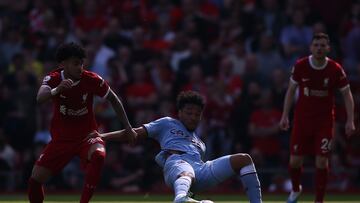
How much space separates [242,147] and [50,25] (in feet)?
15.4

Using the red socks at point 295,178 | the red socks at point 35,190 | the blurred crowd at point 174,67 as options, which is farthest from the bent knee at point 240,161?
the blurred crowd at point 174,67

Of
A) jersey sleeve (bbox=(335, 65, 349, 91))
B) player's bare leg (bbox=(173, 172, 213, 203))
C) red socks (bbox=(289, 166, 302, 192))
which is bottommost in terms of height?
red socks (bbox=(289, 166, 302, 192))

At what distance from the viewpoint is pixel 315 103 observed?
13.7 meters

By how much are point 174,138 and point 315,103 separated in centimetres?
293

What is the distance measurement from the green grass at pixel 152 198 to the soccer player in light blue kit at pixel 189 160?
11.6 ft

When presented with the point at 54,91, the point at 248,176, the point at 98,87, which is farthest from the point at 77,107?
the point at 248,176

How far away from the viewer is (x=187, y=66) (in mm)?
19500

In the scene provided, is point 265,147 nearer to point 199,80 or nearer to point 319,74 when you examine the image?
point 199,80

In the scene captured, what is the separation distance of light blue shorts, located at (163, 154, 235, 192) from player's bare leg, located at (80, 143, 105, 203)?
2.39 feet

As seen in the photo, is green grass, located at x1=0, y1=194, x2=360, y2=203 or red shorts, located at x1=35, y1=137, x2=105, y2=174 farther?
green grass, located at x1=0, y1=194, x2=360, y2=203

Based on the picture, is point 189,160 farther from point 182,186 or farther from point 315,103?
point 315,103

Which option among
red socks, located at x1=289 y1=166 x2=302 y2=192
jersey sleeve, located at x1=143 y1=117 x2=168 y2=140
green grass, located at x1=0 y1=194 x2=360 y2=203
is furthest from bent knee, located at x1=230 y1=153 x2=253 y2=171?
green grass, located at x1=0 y1=194 x2=360 y2=203

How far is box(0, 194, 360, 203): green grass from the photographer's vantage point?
15.3m

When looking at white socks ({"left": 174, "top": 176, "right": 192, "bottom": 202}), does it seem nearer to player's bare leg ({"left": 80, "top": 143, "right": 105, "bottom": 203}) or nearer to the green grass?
player's bare leg ({"left": 80, "top": 143, "right": 105, "bottom": 203})
